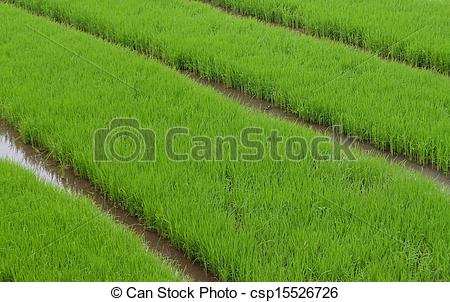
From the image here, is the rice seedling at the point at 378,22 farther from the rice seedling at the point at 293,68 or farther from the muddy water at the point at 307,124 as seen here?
the muddy water at the point at 307,124

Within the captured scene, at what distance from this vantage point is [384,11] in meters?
5.85

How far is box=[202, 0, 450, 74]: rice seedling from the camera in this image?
4977mm

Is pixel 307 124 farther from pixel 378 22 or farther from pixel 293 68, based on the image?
pixel 378 22

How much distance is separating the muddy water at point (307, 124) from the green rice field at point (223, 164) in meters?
0.06

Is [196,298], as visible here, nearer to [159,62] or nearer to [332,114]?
[332,114]

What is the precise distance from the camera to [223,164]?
10.8 ft

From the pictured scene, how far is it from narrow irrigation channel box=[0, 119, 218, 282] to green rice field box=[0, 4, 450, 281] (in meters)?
0.05

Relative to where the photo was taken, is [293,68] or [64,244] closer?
[64,244]

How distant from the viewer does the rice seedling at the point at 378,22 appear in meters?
4.98

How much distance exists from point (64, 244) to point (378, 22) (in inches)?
154

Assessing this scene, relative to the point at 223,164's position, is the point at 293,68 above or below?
above

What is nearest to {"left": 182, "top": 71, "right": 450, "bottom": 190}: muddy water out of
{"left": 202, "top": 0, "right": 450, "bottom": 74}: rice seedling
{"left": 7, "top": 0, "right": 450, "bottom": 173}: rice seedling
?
{"left": 7, "top": 0, "right": 450, "bottom": 173}: rice seedling

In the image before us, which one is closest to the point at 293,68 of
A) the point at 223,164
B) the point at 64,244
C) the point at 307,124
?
the point at 307,124

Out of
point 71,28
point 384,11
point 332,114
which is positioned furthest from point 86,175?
point 384,11
